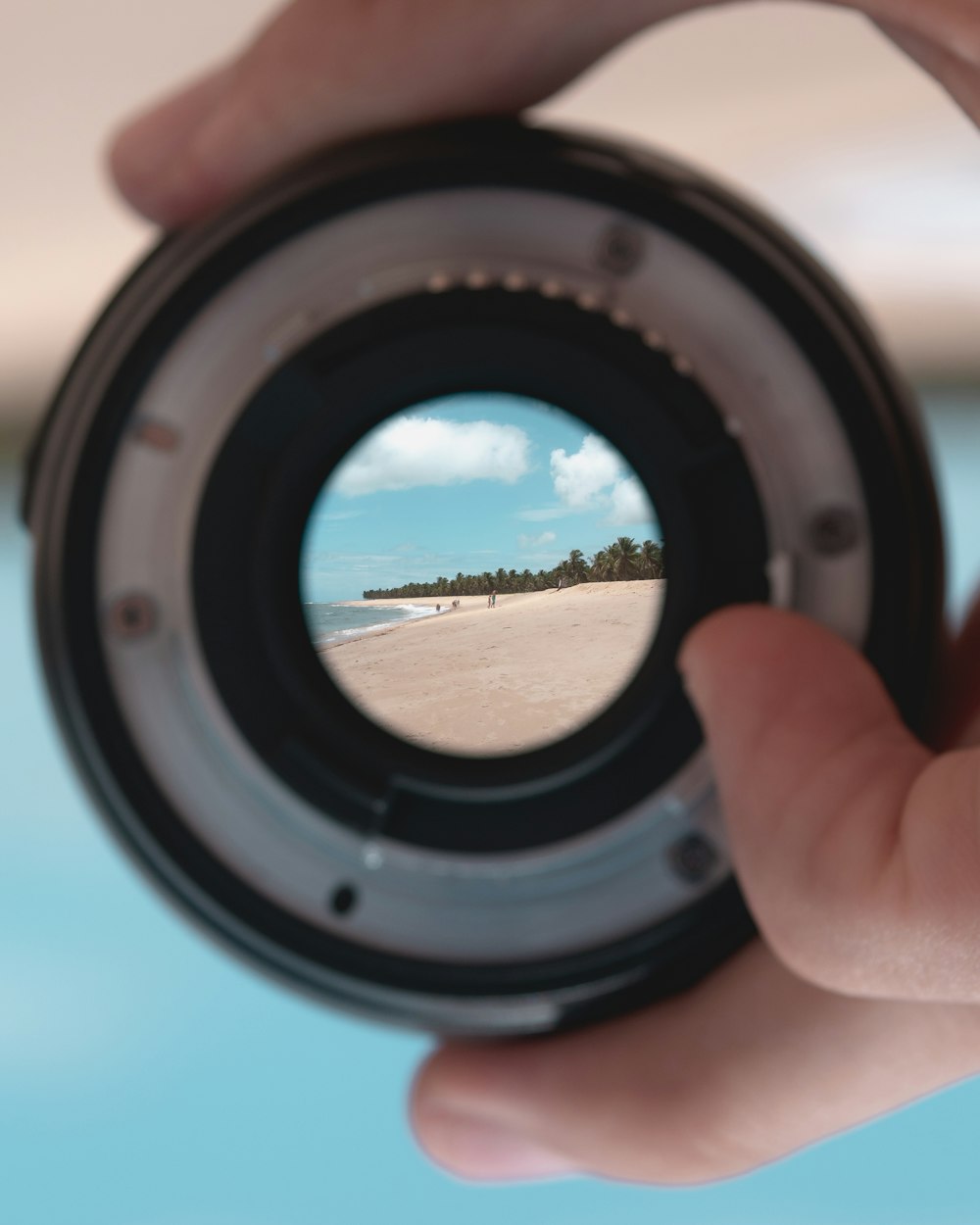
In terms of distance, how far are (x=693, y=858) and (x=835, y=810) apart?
8 centimetres

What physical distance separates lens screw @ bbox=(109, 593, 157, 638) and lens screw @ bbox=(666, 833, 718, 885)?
0.23 meters

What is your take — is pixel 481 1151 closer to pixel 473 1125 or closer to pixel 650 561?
pixel 473 1125

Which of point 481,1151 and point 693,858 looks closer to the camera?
point 693,858

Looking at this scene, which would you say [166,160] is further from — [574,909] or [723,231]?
[574,909]

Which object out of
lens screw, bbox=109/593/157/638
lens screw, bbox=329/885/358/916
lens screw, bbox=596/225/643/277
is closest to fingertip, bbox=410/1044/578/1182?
lens screw, bbox=329/885/358/916

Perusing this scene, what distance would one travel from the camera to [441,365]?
425 millimetres

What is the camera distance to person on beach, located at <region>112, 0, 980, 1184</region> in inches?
14.0

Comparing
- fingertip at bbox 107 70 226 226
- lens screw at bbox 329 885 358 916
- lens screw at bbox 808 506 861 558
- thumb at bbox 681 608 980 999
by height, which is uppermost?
fingertip at bbox 107 70 226 226

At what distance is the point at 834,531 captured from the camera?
1.32ft

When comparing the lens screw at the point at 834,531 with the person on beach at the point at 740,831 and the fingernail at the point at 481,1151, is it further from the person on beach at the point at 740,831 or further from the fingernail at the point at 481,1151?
the fingernail at the point at 481,1151

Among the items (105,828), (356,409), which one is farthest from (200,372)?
(105,828)

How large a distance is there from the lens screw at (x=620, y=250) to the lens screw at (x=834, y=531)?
4.7 inches

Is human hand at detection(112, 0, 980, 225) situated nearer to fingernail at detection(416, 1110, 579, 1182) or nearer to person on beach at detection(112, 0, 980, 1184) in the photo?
person on beach at detection(112, 0, 980, 1184)

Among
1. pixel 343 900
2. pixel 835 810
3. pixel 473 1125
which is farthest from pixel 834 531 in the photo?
pixel 473 1125
